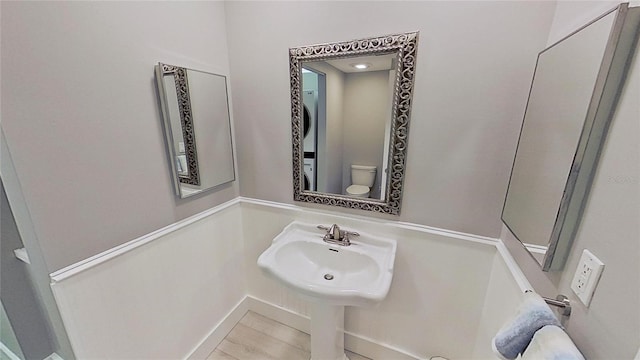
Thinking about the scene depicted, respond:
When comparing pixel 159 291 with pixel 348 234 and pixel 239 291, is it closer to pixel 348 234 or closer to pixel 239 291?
pixel 239 291

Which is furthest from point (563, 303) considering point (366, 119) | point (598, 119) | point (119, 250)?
point (119, 250)

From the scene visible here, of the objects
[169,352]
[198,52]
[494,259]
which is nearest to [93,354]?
[169,352]

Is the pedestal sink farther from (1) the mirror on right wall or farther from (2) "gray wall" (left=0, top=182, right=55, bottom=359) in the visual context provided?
(2) "gray wall" (left=0, top=182, right=55, bottom=359)

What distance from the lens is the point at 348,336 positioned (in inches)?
63.4

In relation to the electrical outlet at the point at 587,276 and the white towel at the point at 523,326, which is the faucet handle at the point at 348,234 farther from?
the electrical outlet at the point at 587,276

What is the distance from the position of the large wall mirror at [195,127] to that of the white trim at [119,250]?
162mm

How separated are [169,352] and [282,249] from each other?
84cm

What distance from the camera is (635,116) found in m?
0.51

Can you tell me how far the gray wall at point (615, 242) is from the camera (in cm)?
48

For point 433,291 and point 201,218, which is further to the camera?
point 201,218

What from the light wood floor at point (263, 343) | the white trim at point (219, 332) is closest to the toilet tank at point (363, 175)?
the light wood floor at point (263, 343)

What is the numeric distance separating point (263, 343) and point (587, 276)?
178 cm

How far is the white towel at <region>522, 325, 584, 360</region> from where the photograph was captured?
0.52 m

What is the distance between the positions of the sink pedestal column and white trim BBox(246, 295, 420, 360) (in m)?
0.23
